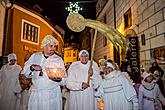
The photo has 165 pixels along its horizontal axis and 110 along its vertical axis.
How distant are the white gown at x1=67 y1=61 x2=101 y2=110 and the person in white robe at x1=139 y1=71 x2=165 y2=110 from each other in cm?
162

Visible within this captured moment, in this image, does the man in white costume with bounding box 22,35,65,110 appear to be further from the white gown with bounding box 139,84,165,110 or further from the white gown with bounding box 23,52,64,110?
the white gown with bounding box 139,84,165,110

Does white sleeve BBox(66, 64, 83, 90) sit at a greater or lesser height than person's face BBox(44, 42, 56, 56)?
lesser

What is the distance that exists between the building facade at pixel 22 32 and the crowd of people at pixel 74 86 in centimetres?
506

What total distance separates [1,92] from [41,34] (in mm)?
12283

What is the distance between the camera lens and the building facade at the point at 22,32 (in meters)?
14.0

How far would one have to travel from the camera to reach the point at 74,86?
605cm

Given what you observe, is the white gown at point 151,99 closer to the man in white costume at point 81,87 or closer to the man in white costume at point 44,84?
the man in white costume at point 81,87

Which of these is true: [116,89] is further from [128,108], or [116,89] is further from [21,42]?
[21,42]

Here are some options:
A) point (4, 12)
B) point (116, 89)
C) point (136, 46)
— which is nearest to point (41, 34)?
point (4, 12)

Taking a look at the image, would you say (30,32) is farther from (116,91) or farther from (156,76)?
(116,91)

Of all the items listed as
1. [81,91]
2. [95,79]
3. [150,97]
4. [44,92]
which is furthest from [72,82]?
[150,97]

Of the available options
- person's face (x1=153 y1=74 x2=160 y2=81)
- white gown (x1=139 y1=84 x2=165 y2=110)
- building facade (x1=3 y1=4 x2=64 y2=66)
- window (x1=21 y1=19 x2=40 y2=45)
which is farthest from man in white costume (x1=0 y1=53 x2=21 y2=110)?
window (x1=21 y1=19 x2=40 y2=45)

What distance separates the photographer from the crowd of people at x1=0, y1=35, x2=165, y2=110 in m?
4.32

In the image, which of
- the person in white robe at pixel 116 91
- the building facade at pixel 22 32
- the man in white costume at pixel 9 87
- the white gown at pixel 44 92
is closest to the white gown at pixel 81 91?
the person in white robe at pixel 116 91
